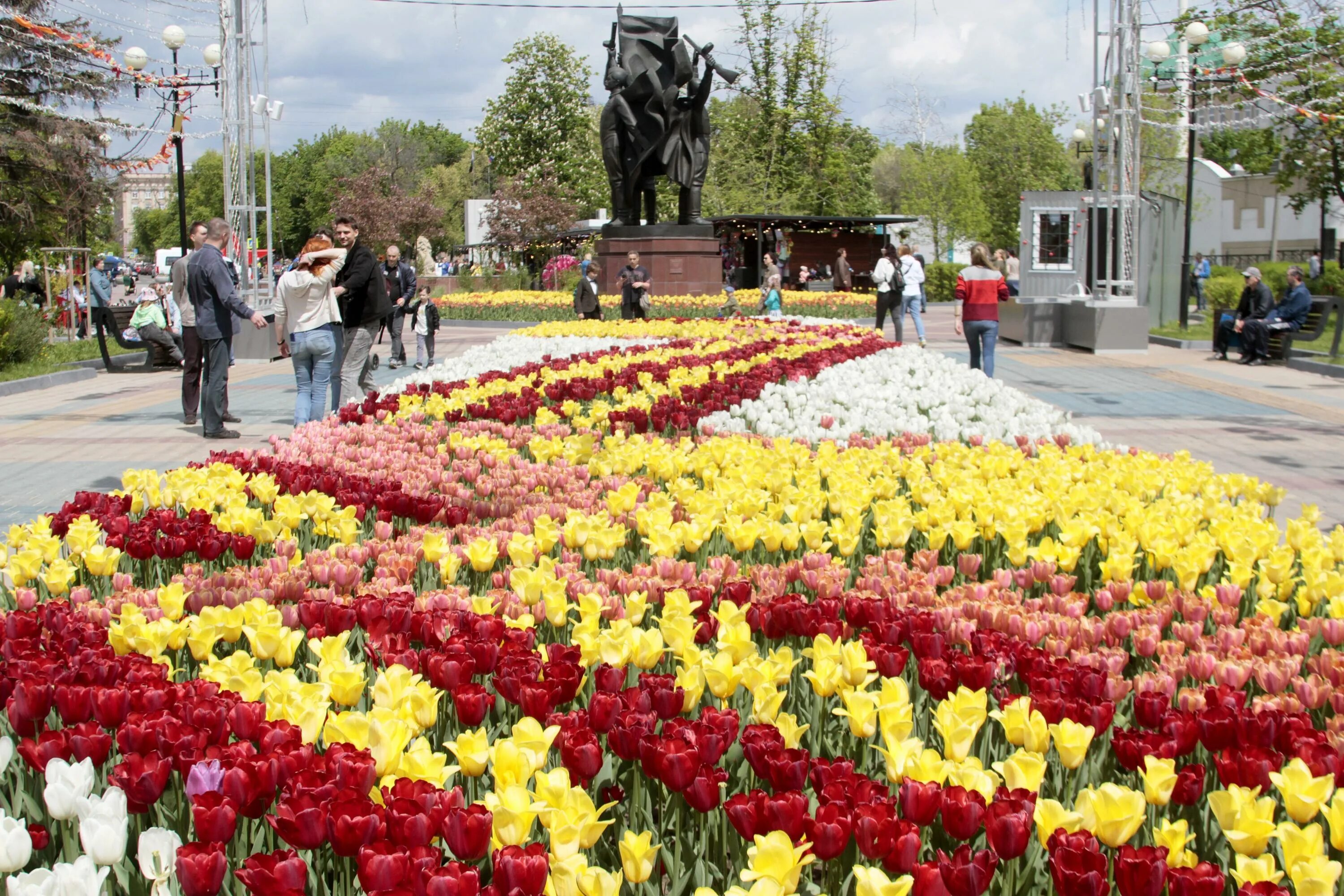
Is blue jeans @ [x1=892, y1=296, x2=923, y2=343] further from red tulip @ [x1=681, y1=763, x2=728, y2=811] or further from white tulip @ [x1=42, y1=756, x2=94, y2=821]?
white tulip @ [x1=42, y1=756, x2=94, y2=821]

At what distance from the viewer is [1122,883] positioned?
187cm

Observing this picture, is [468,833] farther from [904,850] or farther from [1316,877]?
[1316,877]

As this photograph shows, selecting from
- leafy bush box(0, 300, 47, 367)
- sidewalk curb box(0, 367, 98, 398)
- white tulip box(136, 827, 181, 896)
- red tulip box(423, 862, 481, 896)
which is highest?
leafy bush box(0, 300, 47, 367)

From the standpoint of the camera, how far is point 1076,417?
12.5 m

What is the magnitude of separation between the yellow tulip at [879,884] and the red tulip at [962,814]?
0.80 ft

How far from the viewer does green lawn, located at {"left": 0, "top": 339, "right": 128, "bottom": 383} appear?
17812 millimetres

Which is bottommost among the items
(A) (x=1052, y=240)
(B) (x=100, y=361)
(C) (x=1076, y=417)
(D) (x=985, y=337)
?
(C) (x=1076, y=417)

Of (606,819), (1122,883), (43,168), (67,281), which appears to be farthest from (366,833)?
(43,168)

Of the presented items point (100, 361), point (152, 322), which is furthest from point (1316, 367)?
point (100, 361)

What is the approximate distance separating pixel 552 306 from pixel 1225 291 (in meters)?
15.0

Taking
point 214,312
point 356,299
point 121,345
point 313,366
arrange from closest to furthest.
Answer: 1. point 313,366
2. point 356,299
3. point 214,312
4. point 121,345

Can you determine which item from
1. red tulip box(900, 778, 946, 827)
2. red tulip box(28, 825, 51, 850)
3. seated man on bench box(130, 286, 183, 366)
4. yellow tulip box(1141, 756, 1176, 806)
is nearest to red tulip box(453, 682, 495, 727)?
red tulip box(28, 825, 51, 850)

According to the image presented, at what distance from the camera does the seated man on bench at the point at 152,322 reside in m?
18.5

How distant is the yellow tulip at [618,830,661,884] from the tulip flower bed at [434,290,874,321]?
26.5 metres
